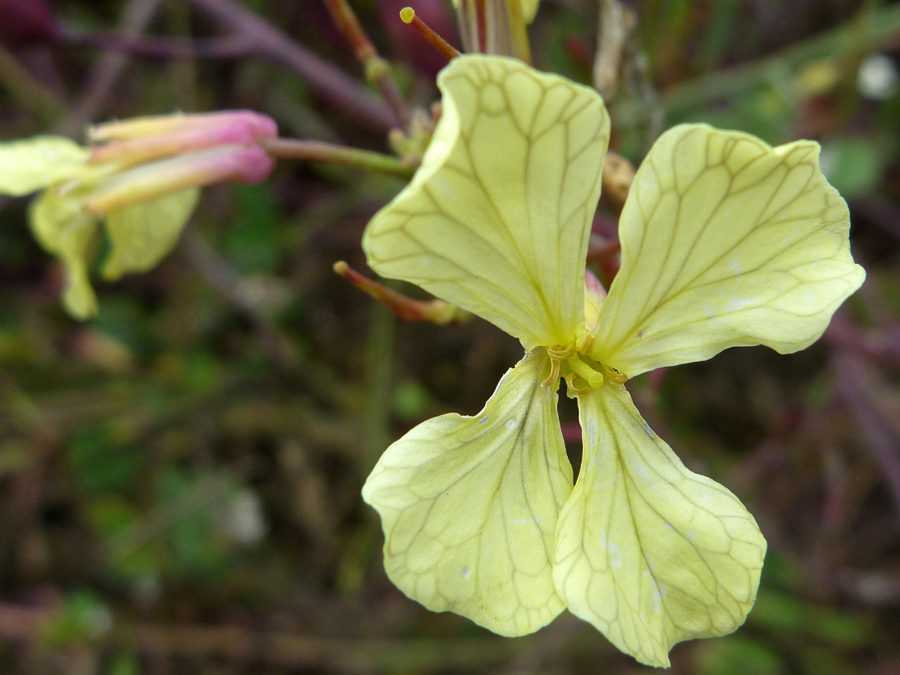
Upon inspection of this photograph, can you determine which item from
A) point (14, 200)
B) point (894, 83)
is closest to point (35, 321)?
point (14, 200)

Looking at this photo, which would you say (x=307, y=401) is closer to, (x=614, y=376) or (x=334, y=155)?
(x=334, y=155)

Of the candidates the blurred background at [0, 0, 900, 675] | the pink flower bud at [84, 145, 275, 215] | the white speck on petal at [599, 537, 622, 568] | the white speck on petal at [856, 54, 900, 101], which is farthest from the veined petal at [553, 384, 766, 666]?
the white speck on petal at [856, 54, 900, 101]

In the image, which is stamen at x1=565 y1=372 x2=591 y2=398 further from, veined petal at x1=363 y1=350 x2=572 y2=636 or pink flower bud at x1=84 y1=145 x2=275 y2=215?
pink flower bud at x1=84 y1=145 x2=275 y2=215

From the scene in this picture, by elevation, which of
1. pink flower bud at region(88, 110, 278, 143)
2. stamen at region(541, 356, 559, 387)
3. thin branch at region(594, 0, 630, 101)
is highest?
thin branch at region(594, 0, 630, 101)

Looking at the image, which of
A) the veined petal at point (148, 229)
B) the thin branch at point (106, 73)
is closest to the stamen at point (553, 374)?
the veined petal at point (148, 229)

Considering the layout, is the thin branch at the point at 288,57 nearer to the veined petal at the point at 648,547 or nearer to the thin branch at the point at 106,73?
the thin branch at the point at 106,73

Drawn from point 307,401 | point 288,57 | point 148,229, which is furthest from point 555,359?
point 307,401

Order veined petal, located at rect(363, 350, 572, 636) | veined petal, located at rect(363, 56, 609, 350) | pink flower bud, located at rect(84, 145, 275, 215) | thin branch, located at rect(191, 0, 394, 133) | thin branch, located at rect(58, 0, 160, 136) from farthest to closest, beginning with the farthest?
thin branch, located at rect(58, 0, 160, 136) < thin branch, located at rect(191, 0, 394, 133) < pink flower bud, located at rect(84, 145, 275, 215) < veined petal, located at rect(363, 350, 572, 636) < veined petal, located at rect(363, 56, 609, 350)
